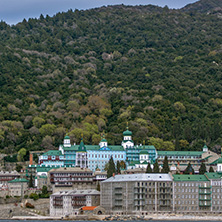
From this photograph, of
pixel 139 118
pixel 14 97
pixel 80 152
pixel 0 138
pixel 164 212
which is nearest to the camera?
pixel 164 212

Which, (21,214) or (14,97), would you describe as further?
(14,97)

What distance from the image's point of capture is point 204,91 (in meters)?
191

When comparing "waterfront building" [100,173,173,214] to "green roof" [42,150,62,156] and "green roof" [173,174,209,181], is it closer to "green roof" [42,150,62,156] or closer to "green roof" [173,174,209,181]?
"green roof" [173,174,209,181]

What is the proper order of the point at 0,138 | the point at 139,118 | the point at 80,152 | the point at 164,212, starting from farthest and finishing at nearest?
1. the point at 139,118
2. the point at 0,138
3. the point at 80,152
4. the point at 164,212

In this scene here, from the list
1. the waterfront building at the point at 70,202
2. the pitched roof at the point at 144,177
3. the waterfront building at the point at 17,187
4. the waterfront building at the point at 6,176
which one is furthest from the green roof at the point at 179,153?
the waterfront building at the point at 17,187

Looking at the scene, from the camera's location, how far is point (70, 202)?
115 m

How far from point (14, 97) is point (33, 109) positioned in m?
10.7

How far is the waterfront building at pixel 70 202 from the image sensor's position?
114125 millimetres

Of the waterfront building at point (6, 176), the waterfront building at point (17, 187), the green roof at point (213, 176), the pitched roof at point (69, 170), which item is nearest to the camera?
the green roof at point (213, 176)

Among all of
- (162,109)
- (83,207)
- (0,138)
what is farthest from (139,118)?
(83,207)

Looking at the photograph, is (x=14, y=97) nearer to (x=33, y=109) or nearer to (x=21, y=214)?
(x=33, y=109)

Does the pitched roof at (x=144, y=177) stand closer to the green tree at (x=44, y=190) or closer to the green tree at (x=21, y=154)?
the green tree at (x=44, y=190)

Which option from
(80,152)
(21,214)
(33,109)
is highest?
(33,109)

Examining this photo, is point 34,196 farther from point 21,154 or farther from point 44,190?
point 21,154
